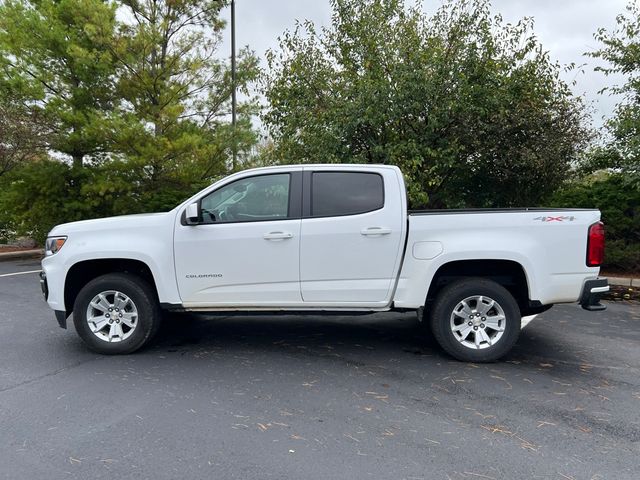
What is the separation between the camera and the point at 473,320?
15.8 ft

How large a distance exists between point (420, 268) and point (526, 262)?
0.97 meters

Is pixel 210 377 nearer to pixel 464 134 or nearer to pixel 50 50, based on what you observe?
pixel 464 134

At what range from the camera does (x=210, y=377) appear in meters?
4.42

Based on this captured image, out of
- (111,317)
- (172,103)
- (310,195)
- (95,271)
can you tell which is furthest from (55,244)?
(172,103)

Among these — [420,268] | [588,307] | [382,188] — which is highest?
[382,188]

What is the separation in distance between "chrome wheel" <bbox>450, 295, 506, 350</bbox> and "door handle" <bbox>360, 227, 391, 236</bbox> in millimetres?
988

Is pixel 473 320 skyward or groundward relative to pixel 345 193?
groundward

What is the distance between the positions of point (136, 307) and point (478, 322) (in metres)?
3.37

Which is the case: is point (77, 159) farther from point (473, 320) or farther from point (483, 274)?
point (473, 320)

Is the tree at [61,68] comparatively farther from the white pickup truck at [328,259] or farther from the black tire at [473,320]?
the black tire at [473,320]

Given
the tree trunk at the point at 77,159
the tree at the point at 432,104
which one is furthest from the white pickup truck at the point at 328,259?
the tree trunk at the point at 77,159

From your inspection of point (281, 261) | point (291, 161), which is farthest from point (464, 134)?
point (281, 261)

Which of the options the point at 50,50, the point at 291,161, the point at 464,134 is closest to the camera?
the point at 464,134

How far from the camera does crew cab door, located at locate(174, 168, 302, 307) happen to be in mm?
4840
